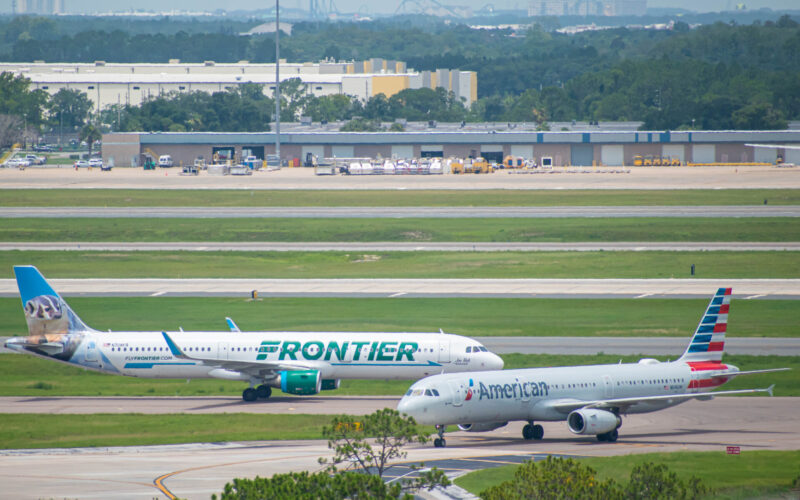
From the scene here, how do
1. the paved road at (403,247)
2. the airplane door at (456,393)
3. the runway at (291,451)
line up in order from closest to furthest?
the runway at (291,451) → the airplane door at (456,393) → the paved road at (403,247)

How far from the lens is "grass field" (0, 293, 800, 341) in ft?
231

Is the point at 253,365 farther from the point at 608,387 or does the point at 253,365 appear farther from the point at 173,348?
the point at 608,387

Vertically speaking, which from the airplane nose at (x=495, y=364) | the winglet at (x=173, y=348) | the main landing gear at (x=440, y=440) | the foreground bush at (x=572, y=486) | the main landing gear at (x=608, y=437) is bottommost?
the main landing gear at (x=608, y=437)

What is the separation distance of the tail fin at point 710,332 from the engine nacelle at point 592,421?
7.77 meters

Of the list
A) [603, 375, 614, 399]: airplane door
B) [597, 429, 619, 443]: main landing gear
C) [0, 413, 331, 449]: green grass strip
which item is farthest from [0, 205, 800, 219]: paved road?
[597, 429, 619, 443]: main landing gear

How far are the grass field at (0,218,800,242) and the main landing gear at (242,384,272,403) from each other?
191 ft

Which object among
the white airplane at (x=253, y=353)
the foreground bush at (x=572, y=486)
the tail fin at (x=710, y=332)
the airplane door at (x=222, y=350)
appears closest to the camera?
the foreground bush at (x=572, y=486)

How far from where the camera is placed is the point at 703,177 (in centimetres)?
17012

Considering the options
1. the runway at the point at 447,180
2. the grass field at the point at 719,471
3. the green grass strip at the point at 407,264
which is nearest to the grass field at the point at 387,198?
the runway at the point at 447,180

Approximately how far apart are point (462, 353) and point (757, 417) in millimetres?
14477

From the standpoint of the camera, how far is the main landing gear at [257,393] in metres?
54.8

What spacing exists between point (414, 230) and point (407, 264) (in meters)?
18.7

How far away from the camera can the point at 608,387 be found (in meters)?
47.8

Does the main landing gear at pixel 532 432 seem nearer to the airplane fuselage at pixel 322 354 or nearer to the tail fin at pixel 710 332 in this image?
the airplane fuselage at pixel 322 354
